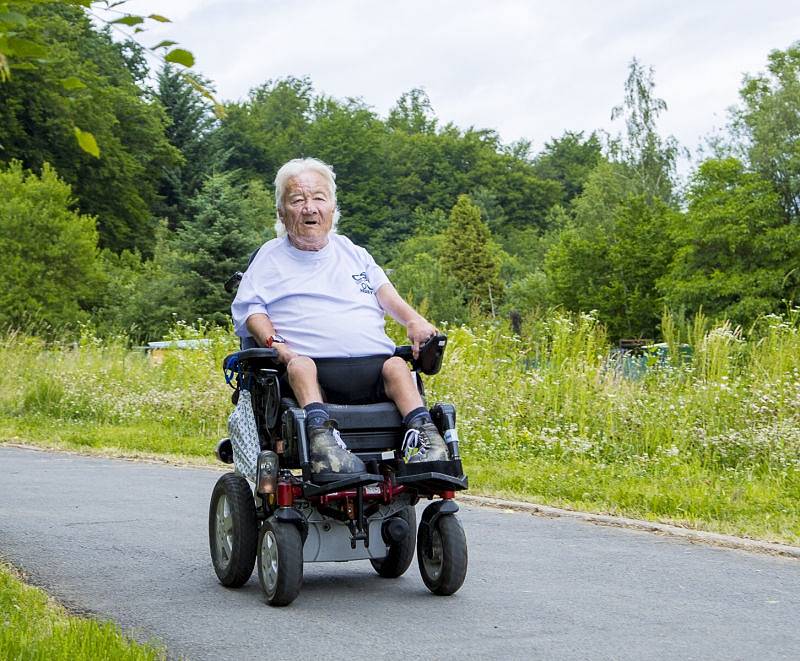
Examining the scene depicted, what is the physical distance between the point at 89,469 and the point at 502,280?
7079cm

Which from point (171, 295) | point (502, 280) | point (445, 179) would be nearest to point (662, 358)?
point (171, 295)

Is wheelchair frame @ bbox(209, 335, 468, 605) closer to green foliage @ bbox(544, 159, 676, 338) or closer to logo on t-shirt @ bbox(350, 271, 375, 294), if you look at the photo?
logo on t-shirt @ bbox(350, 271, 375, 294)

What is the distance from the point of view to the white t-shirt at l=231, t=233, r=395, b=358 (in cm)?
567

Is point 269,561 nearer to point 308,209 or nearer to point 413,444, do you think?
point 413,444

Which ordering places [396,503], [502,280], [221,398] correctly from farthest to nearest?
1. [502,280]
2. [221,398]
3. [396,503]

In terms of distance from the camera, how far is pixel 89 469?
11.2 m

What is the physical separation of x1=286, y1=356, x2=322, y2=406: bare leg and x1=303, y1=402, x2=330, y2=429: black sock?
0.04m

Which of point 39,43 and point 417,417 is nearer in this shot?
point 39,43

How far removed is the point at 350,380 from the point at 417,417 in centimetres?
40

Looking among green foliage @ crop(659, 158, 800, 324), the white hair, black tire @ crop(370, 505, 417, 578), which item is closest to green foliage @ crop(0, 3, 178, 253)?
green foliage @ crop(659, 158, 800, 324)

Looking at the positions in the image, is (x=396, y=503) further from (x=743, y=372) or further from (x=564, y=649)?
(x=743, y=372)

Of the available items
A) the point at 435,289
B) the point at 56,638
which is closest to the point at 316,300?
the point at 56,638

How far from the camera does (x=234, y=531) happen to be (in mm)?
5582

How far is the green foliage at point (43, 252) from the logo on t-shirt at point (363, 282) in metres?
40.3
